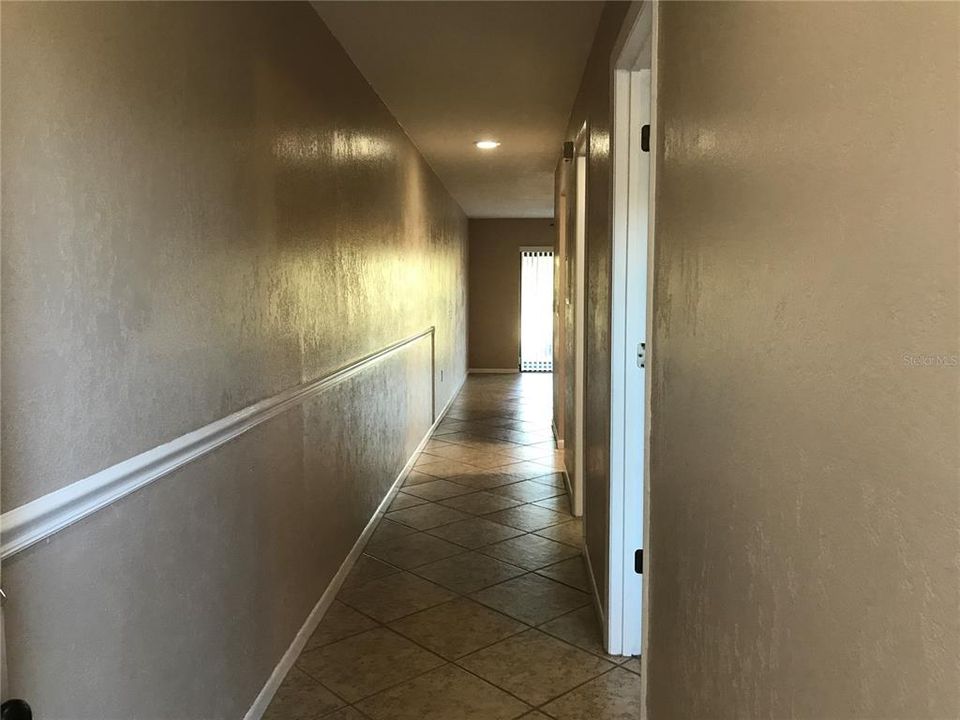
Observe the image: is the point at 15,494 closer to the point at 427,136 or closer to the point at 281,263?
the point at 281,263

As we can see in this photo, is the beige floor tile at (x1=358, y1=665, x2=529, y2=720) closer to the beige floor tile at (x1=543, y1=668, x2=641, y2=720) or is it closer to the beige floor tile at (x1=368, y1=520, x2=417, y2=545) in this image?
the beige floor tile at (x1=543, y1=668, x2=641, y2=720)

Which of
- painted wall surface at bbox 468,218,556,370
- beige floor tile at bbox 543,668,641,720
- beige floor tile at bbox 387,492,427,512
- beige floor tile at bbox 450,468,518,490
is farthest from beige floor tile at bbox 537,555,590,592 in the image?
painted wall surface at bbox 468,218,556,370

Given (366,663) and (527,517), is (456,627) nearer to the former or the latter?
(366,663)

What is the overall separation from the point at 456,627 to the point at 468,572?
1.77ft

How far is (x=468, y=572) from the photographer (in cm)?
323

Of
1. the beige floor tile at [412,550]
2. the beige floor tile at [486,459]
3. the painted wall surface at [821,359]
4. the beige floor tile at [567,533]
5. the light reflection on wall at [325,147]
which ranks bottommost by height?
the beige floor tile at [567,533]

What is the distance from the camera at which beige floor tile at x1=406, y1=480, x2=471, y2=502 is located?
14.5 feet

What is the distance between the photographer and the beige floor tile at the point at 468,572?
3.10 metres

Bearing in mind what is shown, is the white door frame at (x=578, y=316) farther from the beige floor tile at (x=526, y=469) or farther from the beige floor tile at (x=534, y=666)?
the beige floor tile at (x=534, y=666)

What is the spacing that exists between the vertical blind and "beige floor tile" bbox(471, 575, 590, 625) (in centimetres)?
775

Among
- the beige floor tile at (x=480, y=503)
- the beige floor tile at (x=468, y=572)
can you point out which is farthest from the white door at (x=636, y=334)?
the beige floor tile at (x=480, y=503)

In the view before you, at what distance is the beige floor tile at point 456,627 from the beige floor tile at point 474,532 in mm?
703

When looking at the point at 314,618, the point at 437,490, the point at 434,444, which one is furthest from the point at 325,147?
the point at 434,444

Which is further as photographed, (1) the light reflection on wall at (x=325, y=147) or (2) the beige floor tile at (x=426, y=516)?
(2) the beige floor tile at (x=426, y=516)
